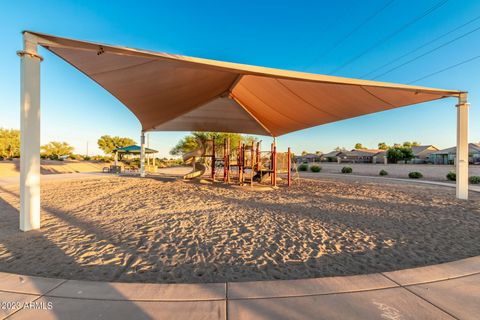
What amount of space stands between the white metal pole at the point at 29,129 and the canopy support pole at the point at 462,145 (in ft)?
32.0

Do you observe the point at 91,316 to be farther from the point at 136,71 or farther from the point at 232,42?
the point at 232,42

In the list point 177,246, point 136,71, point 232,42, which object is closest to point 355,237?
point 177,246

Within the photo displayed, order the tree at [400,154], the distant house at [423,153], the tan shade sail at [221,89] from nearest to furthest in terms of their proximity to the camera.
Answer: the tan shade sail at [221,89], the tree at [400,154], the distant house at [423,153]

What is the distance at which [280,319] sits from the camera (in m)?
1.47

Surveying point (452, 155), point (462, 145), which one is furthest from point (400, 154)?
point (462, 145)

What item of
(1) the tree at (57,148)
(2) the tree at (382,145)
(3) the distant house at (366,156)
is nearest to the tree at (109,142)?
(1) the tree at (57,148)

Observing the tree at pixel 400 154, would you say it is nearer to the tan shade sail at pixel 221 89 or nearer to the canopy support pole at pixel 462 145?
the tan shade sail at pixel 221 89

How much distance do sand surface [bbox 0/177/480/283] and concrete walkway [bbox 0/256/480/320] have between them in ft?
0.80

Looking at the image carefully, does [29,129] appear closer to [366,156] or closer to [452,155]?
[452,155]

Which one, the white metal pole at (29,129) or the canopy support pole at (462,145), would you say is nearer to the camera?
the white metal pole at (29,129)

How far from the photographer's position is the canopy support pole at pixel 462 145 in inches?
242

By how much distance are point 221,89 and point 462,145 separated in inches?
292

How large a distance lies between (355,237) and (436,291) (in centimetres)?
144

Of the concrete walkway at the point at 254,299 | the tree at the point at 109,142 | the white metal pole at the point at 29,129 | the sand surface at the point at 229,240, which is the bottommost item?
the sand surface at the point at 229,240
